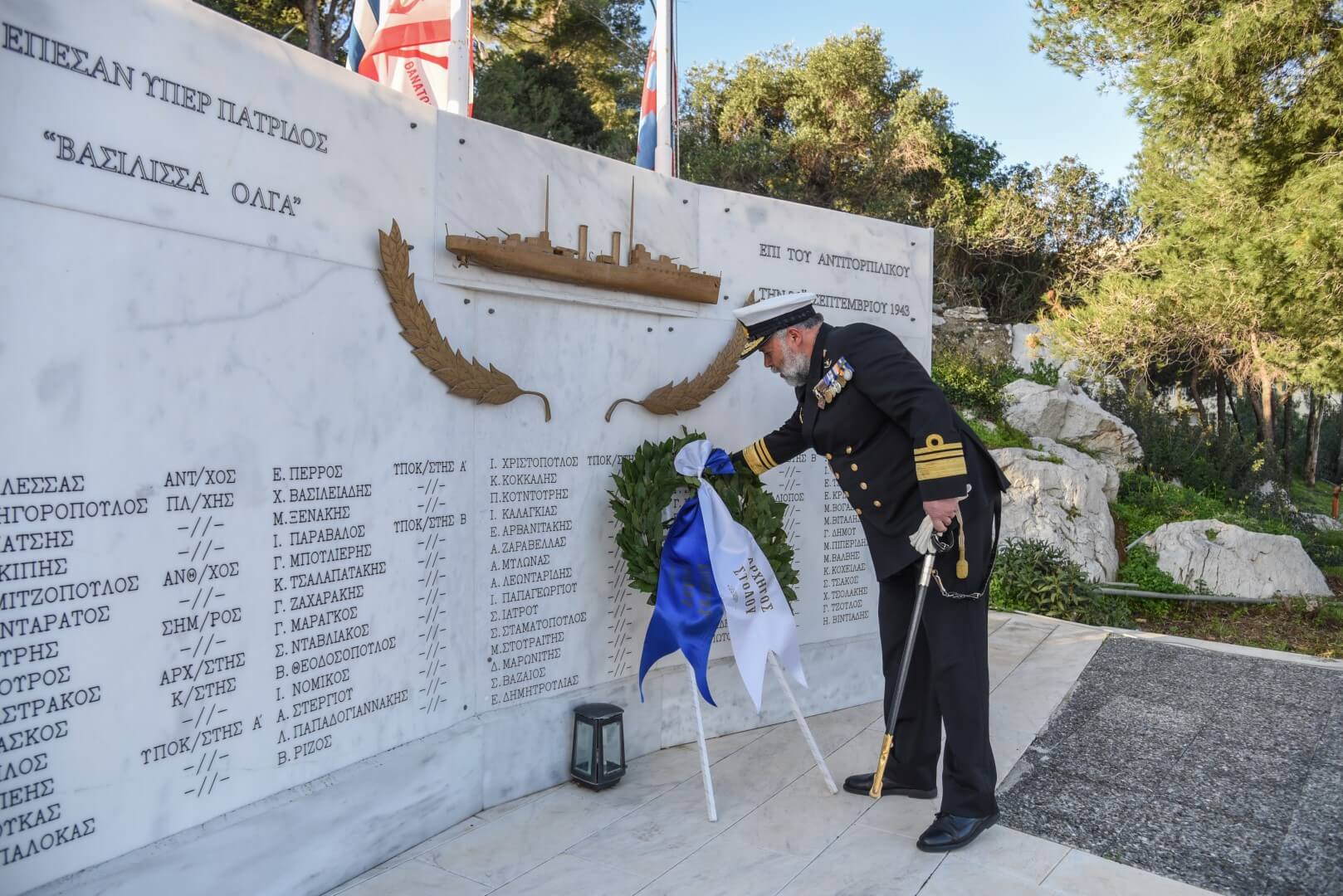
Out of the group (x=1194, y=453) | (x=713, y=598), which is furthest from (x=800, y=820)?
(x=1194, y=453)

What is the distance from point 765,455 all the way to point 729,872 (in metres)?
1.72

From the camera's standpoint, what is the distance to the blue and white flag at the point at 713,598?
12.0 feet

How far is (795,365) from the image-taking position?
3801 millimetres

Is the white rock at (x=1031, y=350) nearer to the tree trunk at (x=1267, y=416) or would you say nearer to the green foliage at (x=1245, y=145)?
the green foliage at (x=1245, y=145)

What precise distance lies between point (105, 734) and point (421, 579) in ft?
3.81

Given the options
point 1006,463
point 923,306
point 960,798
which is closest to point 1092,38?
point 1006,463

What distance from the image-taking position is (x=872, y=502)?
12.0 feet

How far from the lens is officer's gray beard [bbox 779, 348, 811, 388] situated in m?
3.79

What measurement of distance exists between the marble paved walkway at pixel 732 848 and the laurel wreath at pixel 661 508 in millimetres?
819

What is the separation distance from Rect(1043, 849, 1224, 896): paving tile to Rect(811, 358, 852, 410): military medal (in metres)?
1.89

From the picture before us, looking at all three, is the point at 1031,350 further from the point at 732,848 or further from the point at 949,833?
the point at 732,848

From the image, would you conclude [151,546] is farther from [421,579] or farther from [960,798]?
[960,798]

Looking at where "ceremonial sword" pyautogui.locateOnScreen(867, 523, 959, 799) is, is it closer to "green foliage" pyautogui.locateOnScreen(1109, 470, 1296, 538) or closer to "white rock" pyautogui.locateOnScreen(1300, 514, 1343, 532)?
"green foliage" pyautogui.locateOnScreen(1109, 470, 1296, 538)

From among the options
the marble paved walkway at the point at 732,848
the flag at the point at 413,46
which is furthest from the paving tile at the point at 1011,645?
the flag at the point at 413,46
